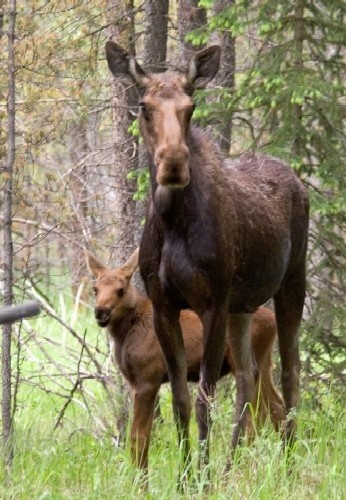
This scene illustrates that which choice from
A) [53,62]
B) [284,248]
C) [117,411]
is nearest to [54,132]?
[53,62]

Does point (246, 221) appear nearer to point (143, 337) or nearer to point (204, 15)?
point (143, 337)

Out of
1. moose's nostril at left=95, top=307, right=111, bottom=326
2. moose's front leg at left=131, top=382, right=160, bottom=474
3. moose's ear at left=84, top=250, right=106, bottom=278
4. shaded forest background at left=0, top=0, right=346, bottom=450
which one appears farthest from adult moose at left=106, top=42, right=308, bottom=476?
moose's ear at left=84, top=250, right=106, bottom=278

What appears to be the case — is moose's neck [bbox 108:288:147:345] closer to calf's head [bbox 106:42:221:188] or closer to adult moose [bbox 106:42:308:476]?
adult moose [bbox 106:42:308:476]

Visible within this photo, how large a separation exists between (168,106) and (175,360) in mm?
1931

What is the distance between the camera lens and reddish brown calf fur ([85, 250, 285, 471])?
9328 millimetres

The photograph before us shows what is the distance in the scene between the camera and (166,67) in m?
11.1

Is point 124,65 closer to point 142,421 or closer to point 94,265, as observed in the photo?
point 94,265

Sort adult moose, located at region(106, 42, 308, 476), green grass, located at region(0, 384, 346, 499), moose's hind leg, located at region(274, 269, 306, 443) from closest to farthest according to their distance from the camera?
1. green grass, located at region(0, 384, 346, 499)
2. adult moose, located at region(106, 42, 308, 476)
3. moose's hind leg, located at region(274, 269, 306, 443)

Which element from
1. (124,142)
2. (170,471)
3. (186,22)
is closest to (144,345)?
(170,471)

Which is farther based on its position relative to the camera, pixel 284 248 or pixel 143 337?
pixel 143 337

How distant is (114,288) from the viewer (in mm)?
9766

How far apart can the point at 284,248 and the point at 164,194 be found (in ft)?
5.38

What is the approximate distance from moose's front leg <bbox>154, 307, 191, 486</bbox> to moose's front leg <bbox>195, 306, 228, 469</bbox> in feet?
0.68

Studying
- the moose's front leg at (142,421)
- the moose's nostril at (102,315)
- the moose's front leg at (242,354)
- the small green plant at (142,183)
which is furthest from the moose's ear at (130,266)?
the moose's front leg at (242,354)
